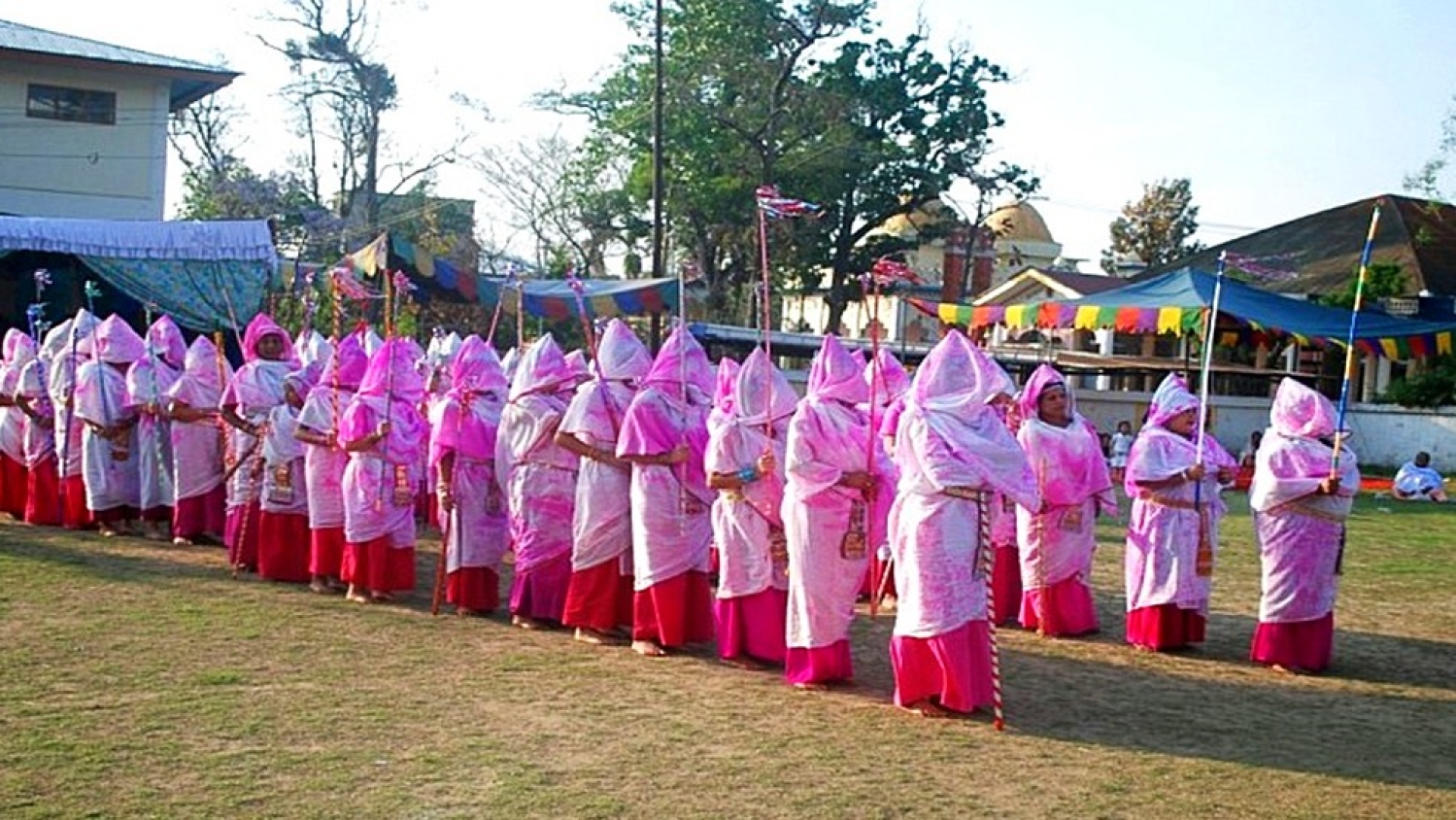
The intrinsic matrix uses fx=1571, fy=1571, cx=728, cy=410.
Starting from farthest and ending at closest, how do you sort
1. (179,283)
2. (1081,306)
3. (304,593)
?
(1081,306) → (179,283) → (304,593)

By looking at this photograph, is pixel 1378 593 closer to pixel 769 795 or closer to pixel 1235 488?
pixel 769 795

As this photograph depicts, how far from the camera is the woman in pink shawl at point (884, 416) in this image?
27.8 feet

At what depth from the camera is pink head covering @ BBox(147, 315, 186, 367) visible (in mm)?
14047

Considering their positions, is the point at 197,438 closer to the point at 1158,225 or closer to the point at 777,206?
the point at 777,206

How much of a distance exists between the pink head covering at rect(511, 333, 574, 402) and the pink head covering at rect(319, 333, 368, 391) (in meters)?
1.73

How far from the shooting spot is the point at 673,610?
29.8 feet

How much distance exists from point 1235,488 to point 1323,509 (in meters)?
16.4

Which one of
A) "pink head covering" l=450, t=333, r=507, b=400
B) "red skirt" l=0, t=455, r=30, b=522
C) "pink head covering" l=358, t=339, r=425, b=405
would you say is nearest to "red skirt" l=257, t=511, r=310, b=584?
"pink head covering" l=358, t=339, r=425, b=405

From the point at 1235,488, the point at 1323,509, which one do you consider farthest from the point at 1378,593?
the point at 1235,488

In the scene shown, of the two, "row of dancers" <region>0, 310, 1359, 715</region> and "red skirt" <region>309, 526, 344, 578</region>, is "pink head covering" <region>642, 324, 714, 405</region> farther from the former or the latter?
"red skirt" <region>309, 526, 344, 578</region>

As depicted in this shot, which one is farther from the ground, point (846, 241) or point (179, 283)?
point (846, 241)

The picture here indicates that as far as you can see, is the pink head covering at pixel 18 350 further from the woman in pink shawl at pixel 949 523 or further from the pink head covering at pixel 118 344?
the woman in pink shawl at pixel 949 523

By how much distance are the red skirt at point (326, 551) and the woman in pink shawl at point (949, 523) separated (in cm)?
486

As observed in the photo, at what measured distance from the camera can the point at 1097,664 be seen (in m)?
9.33
